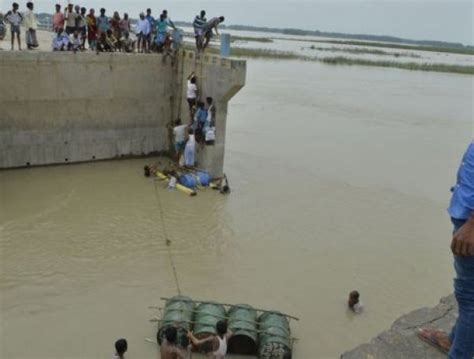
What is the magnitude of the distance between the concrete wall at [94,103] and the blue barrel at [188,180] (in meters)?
0.72

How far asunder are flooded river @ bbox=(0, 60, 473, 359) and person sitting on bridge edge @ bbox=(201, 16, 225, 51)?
12.9ft

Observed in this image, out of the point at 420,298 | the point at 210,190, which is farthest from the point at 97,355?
→ the point at 210,190

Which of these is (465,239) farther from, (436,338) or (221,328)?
(221,328)

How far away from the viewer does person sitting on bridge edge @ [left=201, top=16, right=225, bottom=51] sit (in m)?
14.5

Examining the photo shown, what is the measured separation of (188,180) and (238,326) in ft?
24.6

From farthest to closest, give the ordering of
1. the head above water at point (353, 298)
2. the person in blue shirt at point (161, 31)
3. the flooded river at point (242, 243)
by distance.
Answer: the person in blue shirt at point (161, 31), the head above water at point (353, 298), the flooded river at point (242, 243)

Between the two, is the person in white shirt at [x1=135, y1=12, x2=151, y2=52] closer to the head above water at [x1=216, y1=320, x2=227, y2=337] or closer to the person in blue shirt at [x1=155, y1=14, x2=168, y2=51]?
the person in blue shirt at [x1=155, y1=14, x2=168, y2=51]

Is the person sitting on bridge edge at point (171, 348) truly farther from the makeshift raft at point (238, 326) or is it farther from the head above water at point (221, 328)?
the head above water at point (221, 328)

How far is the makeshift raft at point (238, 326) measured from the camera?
6598 millimetres

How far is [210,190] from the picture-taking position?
13.9 metres

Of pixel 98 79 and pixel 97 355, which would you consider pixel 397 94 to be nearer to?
pixel 98 79

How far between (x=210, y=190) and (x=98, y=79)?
5.04 m

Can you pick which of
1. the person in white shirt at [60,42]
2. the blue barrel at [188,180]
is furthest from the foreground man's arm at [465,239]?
Result: the person in white shirt at [60,42]

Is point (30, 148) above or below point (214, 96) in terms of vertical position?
below
